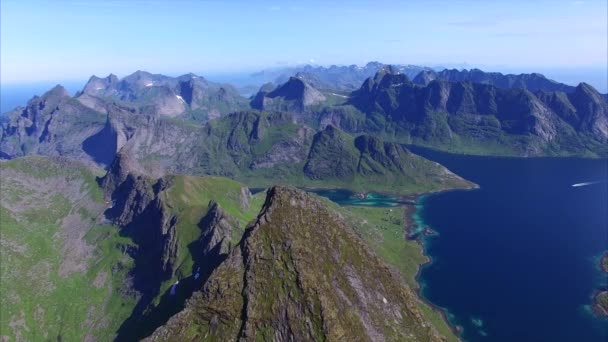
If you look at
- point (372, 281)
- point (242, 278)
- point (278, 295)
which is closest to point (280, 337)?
point (278, 295)

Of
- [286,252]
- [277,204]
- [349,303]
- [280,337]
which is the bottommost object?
[280,337]

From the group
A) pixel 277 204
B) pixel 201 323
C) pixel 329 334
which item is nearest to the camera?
pixel 329 334

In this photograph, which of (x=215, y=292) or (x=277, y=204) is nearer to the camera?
(x=215, y=292)

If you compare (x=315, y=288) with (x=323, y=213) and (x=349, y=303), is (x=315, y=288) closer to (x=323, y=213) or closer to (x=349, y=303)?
(x=349, y=303)

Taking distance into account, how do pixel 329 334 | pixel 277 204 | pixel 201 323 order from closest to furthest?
pixel 329 334, pixel 201 323, pixel 277 204

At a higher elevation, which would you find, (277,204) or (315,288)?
(277,204)

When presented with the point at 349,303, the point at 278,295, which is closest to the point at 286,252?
the point at 278,295

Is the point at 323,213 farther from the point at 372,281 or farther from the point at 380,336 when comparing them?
the point at 380,336
